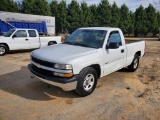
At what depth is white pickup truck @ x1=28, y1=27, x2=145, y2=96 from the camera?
14.1 ft

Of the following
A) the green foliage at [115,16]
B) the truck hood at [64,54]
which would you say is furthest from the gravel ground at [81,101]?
the green foliage at [115,16]

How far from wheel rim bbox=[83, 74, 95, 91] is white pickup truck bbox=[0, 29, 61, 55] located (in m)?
8.14

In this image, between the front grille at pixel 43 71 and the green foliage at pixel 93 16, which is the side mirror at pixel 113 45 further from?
the green foliage at pixel 93 16

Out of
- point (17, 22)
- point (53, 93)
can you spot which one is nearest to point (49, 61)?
point (53, 93)

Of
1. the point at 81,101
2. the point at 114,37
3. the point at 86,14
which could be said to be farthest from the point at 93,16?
the point at 81,101

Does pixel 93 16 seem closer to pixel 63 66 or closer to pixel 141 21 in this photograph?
pixel 141 21

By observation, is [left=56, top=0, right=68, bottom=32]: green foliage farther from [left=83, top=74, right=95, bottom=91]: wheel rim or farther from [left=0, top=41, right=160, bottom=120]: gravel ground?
[left=83, top=74, right=95, bottom=91]: wheel rim

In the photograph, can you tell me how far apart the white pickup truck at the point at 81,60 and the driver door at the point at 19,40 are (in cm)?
680

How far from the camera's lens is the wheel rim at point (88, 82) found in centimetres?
479

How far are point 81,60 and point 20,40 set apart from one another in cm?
857

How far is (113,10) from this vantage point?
42031mm

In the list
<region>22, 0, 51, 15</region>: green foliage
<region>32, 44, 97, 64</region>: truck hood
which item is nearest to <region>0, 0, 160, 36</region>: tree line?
<region>22, 0, 51, 15</region>: green foliage

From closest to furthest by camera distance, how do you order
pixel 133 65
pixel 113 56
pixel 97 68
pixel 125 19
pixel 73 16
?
pixel 97 68
pixel 113 56
pixel 133 65
pixel 73 16
pixel 125 19

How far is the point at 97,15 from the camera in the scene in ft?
134
